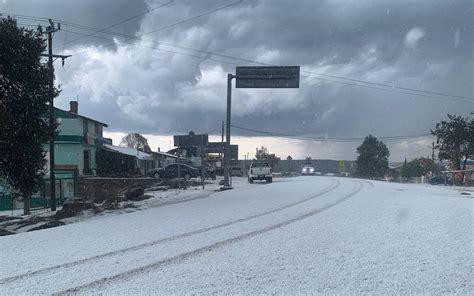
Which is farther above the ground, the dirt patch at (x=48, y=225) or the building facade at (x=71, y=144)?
the building facade at (x=71, y=144)

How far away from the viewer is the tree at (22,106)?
19.3 meters

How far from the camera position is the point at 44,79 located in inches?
829

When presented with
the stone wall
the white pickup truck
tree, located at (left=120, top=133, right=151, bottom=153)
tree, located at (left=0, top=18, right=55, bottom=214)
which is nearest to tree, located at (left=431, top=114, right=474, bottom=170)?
the white pickup truck

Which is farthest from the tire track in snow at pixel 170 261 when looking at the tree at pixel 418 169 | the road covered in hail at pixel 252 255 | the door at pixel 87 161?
the tree at pixel 418 169

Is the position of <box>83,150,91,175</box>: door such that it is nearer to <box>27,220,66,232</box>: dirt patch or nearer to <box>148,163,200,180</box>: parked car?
<box>148,163,200,180</box>: parked car

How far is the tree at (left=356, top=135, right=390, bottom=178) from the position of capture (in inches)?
3720

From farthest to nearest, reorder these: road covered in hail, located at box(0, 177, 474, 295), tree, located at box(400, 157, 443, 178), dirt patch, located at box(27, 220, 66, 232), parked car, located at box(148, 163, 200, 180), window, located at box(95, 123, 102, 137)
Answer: tree, located at box(400, 157, 443, 178)
window, located at box(95, 123, 102, 137)
parked car, located at box(148, 163, 200, 180)
dirt patch, located at box(27, 220, 66, 232)
road covered in hail, located at box(0, 177, 474, 295)

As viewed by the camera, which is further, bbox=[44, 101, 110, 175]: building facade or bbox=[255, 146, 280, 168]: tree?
bbox=[255, 146, 280, 168]: tree

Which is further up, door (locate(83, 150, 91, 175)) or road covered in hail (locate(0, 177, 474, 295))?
door (locate(83, 150, 91, 175))

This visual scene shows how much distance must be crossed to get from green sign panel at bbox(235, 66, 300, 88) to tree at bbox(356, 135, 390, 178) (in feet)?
233

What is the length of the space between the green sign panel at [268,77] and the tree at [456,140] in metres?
33.2

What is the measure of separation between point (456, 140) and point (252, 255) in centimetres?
5264

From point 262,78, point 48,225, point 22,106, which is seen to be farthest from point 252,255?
point 262,78

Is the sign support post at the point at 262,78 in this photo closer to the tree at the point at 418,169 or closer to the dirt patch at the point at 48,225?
the dirt patch at the point at 48,225
